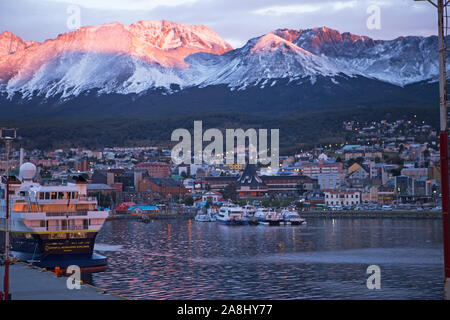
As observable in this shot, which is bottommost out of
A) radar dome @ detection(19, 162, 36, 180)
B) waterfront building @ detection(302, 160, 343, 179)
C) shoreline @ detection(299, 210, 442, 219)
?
shoreline @ detection(299, 210, 442, 219)

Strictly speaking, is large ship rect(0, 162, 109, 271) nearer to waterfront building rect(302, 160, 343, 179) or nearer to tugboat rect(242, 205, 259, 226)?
tugboat rect(242, 205, 259, 226)

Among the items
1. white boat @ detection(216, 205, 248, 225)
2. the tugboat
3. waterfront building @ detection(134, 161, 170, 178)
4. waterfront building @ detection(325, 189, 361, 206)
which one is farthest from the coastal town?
white boat @ detection(216, 205, 248, 225)

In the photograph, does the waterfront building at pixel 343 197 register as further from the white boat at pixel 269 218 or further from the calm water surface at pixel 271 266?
the calm water surface at pixel 271 266

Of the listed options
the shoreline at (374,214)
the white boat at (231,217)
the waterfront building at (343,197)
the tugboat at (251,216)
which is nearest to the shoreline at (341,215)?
the shoreline at (374,214)

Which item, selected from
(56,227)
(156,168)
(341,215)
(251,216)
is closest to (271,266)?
(56,227)

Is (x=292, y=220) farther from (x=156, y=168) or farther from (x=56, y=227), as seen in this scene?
(x=156, y=168)

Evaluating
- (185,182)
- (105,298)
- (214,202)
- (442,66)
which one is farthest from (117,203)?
(442,66)
